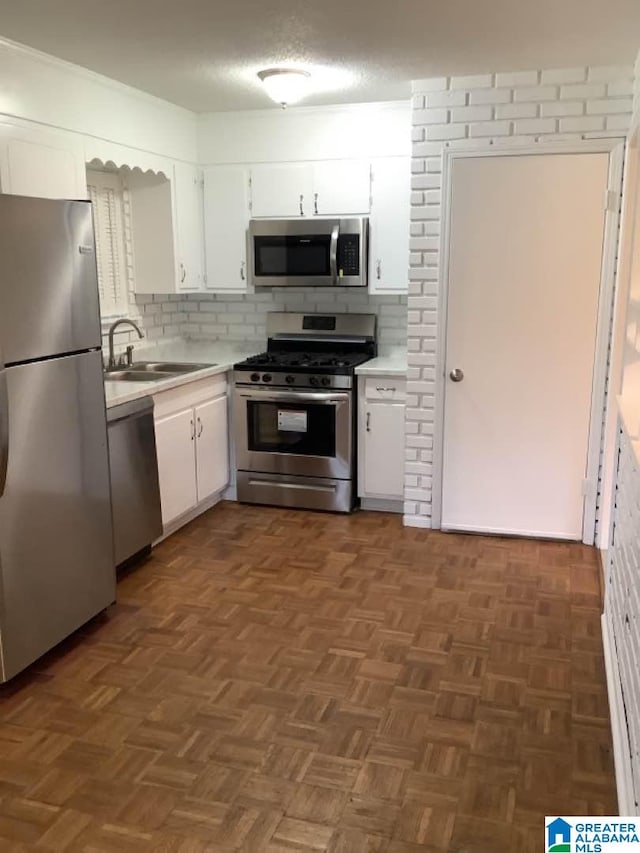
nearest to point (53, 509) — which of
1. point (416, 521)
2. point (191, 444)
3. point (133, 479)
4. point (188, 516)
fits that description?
point (133, 479)

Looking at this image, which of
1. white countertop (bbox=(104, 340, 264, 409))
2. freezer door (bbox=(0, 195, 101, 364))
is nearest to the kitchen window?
white countertop (bbox=(104, 340, 264, 409))

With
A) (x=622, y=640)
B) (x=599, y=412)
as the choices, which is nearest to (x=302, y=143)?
(x=599, y=412)

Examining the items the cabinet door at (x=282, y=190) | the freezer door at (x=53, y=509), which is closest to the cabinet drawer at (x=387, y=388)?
the cabinet door at (x=282, y=190)

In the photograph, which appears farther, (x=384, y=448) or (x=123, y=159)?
(x=384, y=448)

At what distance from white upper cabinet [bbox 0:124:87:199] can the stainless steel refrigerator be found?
1.76 ft

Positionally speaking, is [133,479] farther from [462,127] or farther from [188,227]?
[462,127]

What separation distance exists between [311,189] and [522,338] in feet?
5.27

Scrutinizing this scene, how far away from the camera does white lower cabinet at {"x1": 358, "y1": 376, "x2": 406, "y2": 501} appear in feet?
14.2

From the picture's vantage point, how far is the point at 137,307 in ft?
15.7

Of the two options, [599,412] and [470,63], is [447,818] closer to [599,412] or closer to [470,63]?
[599,412]

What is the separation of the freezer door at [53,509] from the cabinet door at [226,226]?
199cm

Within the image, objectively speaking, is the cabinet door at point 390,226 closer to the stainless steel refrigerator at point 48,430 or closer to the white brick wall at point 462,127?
the white brick wall at point 462,127

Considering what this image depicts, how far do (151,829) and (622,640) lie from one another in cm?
148

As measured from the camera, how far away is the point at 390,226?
4422mm
